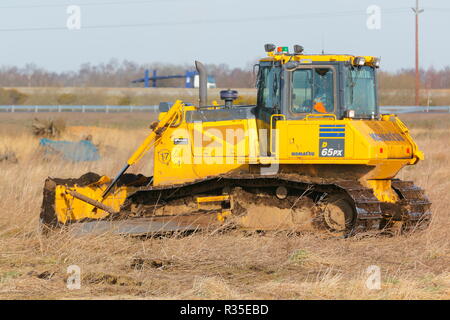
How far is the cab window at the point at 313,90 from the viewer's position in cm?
1192

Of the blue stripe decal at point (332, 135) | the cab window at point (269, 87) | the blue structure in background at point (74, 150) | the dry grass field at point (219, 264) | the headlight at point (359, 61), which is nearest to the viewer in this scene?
the dry grass field at point (219, 264)

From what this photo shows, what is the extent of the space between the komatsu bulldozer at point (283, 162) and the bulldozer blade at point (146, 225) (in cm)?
2

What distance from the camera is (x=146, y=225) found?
12.0 metres

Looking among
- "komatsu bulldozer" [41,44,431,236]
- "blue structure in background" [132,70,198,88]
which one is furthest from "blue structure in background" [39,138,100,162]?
"blue structure in background" [132,70,198,88]

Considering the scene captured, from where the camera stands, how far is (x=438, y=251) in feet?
34.6

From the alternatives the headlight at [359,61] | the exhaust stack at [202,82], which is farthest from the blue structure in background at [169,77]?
the headlight at [359,61]

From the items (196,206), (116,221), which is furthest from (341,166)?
(116,221)

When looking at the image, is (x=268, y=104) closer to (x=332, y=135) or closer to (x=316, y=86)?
(x=316, y=86)

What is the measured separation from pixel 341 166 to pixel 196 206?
2499 mm

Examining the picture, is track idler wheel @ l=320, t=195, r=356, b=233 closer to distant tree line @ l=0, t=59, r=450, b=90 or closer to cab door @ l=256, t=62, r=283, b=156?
cab door @ l=256, t=62, r=283, b=156

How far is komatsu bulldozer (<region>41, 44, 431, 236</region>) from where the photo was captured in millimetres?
11672

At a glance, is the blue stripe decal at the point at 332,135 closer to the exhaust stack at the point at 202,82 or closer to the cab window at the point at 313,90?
the cab window at the point at 313,90
